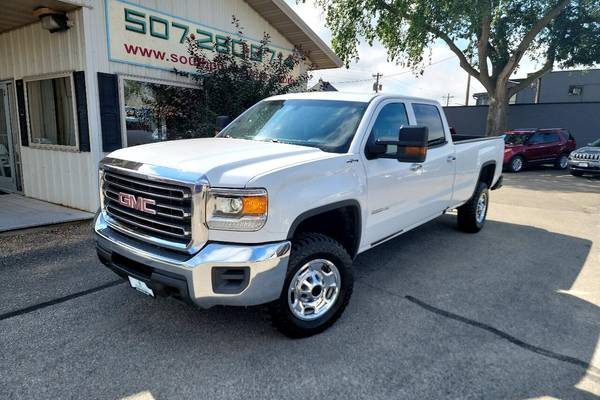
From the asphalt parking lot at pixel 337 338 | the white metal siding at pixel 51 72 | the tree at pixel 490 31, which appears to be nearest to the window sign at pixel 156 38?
the white metal siding at pixel 51 72

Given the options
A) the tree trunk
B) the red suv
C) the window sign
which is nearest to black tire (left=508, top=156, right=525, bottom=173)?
the red suv

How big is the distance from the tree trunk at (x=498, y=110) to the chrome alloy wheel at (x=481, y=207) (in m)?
14.7

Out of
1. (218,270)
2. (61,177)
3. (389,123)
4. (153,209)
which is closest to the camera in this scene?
(218,270)

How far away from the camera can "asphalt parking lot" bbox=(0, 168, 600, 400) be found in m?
2.77

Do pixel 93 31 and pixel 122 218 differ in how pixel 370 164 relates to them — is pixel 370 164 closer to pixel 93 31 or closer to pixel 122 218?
pixel 122 218

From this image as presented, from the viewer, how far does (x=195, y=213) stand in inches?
109

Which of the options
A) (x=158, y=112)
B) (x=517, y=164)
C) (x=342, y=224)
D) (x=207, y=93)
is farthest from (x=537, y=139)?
(x=342, y=224)

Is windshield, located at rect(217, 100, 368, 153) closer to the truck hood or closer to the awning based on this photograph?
the truck hood

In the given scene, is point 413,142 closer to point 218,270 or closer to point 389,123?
point 389,123

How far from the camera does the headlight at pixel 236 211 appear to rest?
110 inches

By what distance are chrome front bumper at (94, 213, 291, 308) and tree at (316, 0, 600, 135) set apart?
16.9 metres

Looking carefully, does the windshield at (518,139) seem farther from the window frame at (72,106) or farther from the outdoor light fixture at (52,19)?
the outdoor light fixture at (52,19)

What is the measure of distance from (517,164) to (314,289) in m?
16.6

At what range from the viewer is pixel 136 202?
3.12m
